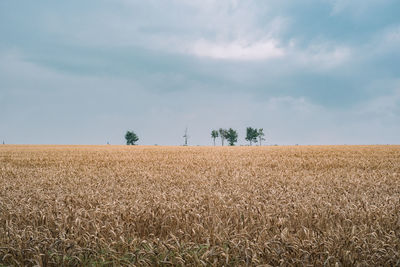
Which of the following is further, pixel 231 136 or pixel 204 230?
pixel 231 136

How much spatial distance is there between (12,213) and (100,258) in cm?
273

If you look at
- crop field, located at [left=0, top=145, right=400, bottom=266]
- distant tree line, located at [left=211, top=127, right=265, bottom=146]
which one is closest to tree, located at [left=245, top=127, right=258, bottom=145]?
distant tree line, located at [left=211, top=127, right=265, bottom=146]

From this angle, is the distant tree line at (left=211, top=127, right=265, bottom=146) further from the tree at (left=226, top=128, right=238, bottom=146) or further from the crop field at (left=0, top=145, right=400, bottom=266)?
the crop field at (left=0, top=145, right=400, bottom=266)

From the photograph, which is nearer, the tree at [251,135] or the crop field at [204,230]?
the crop field at [204,230]

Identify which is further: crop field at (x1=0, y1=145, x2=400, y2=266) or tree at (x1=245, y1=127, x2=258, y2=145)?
tree at (x1=245, y1=127, x2=258, y2=145)

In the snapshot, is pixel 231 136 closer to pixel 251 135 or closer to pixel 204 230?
pixel 251 135

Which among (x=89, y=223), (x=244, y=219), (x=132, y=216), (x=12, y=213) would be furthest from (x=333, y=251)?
(x=12, y=213)

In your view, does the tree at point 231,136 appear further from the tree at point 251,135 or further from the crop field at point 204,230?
the crop field at point 204,230

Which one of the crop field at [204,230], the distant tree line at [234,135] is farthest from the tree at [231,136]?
the crop field at [204,230]

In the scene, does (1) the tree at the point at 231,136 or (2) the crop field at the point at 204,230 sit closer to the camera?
(2) the crop field at the point at 204,230

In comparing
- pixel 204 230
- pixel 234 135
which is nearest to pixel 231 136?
pixel 234 135

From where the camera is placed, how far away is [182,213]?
4691mm

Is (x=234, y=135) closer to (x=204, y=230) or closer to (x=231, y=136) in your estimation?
(x=231, y=136)

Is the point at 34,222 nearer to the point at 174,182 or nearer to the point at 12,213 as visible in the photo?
the point at 12,213
